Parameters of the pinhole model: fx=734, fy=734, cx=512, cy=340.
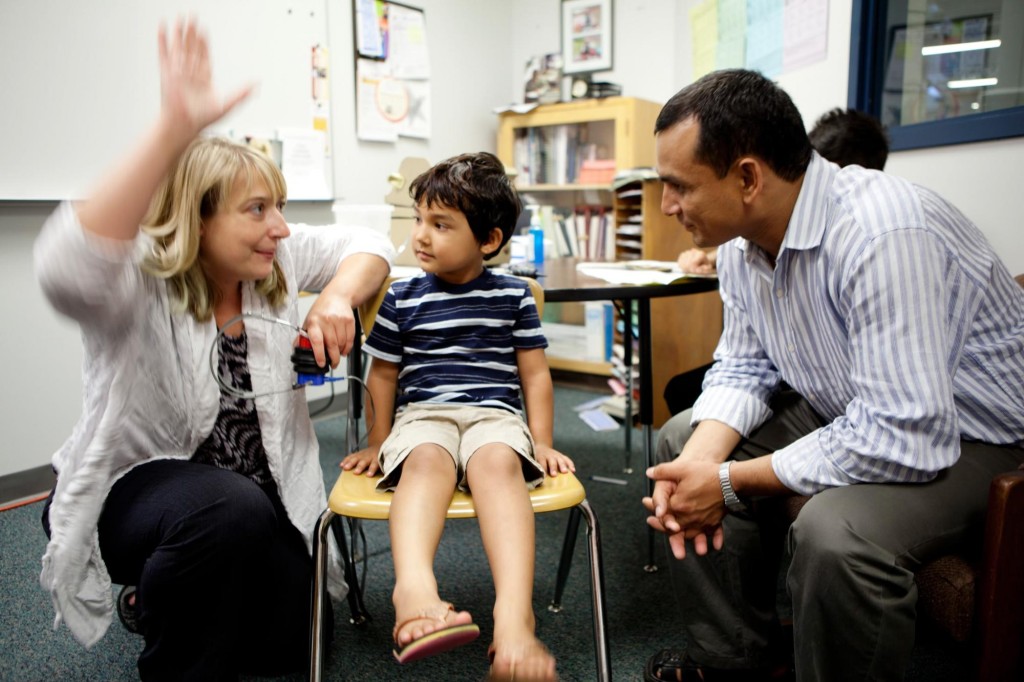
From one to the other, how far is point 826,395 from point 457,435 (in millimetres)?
642

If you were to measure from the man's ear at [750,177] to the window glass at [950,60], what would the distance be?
1.18 meters

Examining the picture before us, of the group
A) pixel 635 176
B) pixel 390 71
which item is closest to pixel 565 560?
pixel 635 176

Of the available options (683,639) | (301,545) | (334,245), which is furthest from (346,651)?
(334,245)

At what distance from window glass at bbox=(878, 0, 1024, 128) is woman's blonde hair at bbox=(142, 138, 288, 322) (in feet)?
6.05

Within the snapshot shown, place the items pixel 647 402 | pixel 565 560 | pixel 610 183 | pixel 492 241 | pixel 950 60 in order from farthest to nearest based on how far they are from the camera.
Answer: pixel 610 183 → pixel 950 60 → pixel 647 402 → pixel 565 560 → pixel 492 241

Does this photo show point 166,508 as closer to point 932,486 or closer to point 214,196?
point 214,196

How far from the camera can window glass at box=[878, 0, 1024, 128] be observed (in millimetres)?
1902

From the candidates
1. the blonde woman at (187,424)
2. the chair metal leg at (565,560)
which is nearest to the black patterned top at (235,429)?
the blonde woman at (187,424)

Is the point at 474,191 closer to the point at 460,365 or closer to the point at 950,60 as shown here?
the point at 460,365

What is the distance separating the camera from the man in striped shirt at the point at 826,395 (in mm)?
970

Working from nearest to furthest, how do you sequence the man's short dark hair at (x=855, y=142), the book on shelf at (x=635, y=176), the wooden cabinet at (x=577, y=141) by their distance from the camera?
1. the man's short dark hair at (x=855, y=142)
2. the book on shelf at (x=635, y=176)
3. the wooden cabinet at (x=577, y=141)

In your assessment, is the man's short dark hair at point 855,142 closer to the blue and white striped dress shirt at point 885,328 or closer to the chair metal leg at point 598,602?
the blue and white striped dress shirt at point 885,328

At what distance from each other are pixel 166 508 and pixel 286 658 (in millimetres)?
466

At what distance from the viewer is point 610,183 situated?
3555 millimetres
